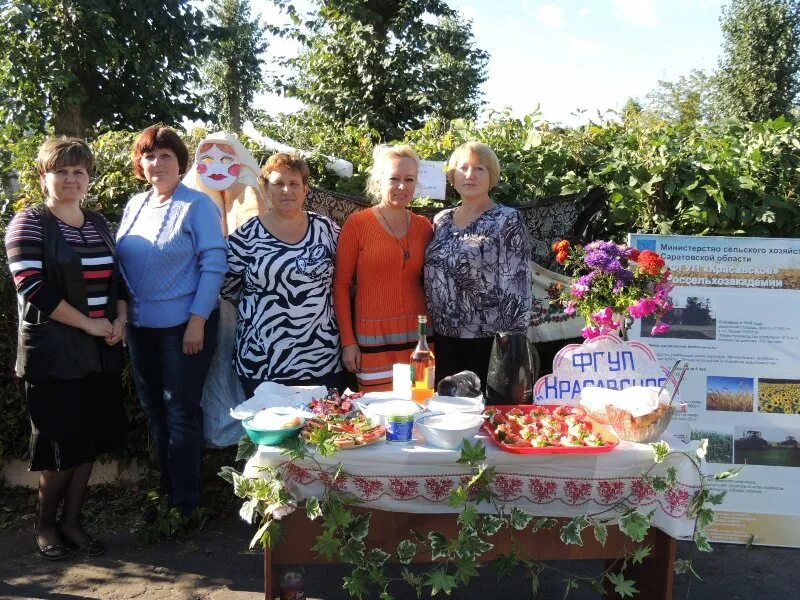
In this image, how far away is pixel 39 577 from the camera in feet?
9.58

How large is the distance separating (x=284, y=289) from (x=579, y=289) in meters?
1.23

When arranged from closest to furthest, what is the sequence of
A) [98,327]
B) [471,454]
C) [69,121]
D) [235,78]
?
[471,454], [98,327], [69,121], [235,78]

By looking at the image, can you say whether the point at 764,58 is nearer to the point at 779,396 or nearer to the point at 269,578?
the point at 779,396

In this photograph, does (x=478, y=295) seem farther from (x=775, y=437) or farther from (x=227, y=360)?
(x=775, y=437)

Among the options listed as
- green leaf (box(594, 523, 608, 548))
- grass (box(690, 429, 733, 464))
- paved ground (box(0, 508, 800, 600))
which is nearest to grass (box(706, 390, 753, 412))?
grass (box(690, 429, 733, 464))

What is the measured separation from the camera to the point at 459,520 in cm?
207

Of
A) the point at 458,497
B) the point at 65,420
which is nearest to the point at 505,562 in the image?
the point at 458,497

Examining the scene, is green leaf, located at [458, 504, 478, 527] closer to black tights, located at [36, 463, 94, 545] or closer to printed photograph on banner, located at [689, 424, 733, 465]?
printed photograph on banner, located at [689, 424, 733, 465]

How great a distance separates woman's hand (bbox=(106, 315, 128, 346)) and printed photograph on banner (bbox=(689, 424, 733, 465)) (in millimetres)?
2645

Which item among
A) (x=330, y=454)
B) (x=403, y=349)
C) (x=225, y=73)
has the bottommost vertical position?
(x=330, y=454)

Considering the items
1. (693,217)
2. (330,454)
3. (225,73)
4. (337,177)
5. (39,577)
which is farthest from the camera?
(225,73)

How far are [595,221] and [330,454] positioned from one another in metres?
2.47

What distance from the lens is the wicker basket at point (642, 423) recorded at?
216cm

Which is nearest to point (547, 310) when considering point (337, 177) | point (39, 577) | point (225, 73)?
point (337, 177)
